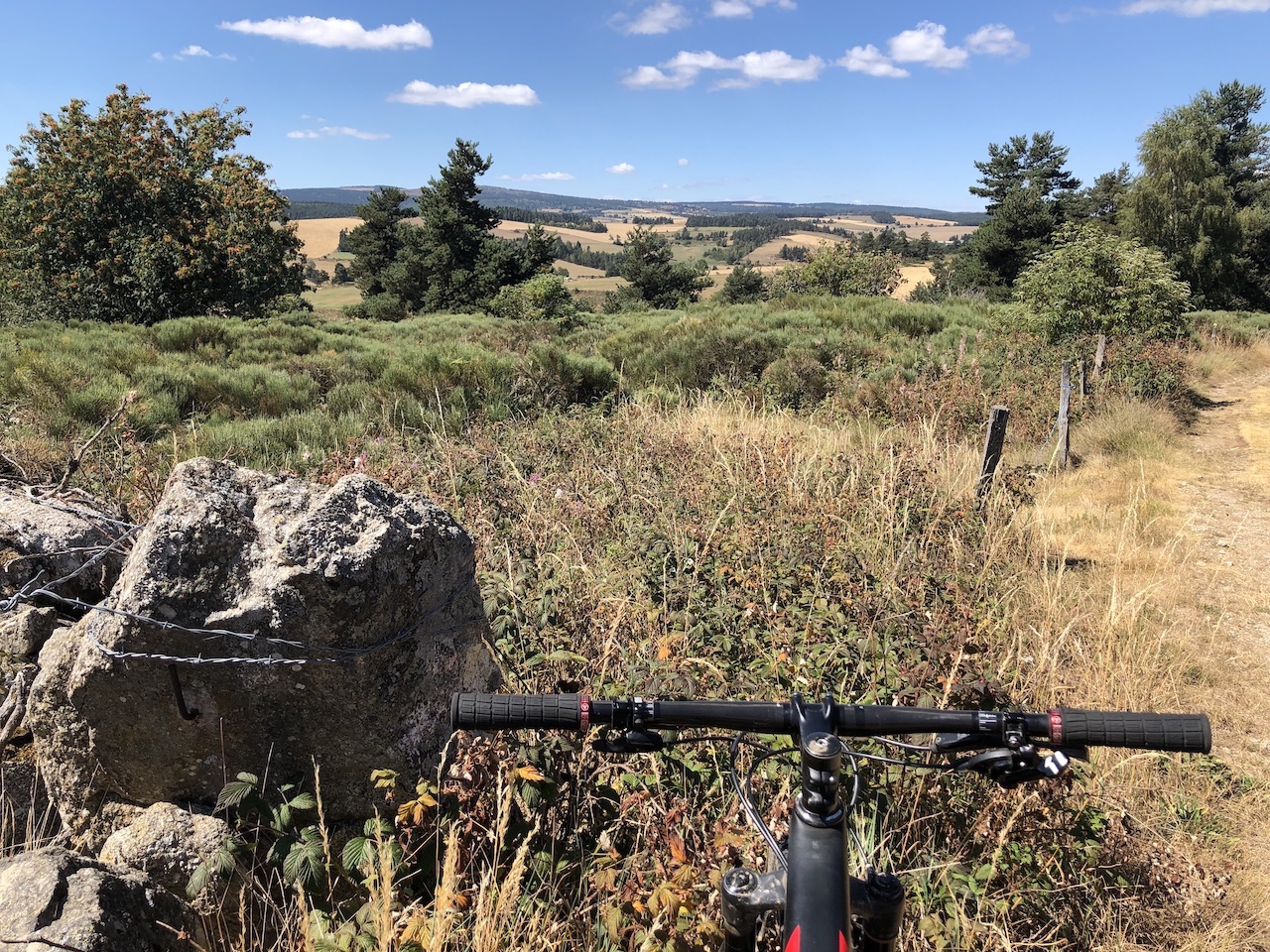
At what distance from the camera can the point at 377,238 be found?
49.5m

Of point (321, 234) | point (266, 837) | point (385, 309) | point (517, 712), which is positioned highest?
point (321, 234)

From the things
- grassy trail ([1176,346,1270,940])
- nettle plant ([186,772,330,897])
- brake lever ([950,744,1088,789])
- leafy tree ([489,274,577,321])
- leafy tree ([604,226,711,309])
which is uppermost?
leafy tree ([604,226,711,309])

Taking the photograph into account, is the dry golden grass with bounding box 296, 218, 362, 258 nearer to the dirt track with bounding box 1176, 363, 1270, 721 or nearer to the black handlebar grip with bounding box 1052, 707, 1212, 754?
the dirt track with bounding box 1176, 363, 1270, 721

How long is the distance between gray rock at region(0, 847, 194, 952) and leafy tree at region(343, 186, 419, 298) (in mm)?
51696

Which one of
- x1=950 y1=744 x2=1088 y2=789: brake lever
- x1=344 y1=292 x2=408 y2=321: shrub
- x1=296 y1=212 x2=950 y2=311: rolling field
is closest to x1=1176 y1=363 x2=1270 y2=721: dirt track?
x1=950 y1=744 x2=1088 y2=789: brake lever

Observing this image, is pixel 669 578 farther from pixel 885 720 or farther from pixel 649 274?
pixel 649 274

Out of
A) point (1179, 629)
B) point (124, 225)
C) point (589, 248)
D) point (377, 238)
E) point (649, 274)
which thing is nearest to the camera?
point (1179, 629)

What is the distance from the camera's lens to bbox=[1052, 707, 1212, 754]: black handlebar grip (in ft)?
3.73

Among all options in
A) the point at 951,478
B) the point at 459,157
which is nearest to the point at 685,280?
the point at 459,157

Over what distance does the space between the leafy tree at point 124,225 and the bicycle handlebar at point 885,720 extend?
28745 mm

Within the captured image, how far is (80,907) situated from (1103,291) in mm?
10841

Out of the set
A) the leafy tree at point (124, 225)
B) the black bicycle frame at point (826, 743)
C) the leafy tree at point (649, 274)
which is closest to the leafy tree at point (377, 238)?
the leafy tree at point (649, 274)

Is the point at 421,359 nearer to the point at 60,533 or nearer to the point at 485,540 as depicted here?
the point at 485,540

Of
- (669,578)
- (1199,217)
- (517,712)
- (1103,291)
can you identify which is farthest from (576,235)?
(517,712)
